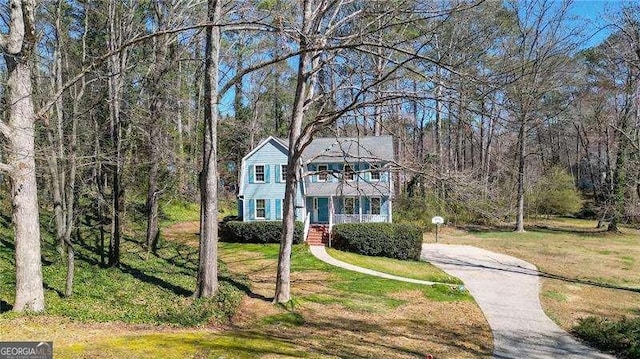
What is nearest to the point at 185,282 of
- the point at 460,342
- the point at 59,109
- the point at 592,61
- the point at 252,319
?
the point at 252,319

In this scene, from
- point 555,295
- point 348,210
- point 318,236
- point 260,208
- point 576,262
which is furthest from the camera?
point 348,210

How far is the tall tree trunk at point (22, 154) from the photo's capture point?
24.3ft

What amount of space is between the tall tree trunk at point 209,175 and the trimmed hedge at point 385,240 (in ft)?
37.1

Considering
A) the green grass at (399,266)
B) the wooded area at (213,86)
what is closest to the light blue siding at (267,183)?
the wooded area at (213,86)

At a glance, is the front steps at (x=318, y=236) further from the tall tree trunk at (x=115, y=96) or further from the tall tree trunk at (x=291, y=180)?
the tall tree trunk at (x=291, y=180)

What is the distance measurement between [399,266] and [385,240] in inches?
97.0

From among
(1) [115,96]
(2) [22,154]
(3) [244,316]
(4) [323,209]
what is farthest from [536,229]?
(2) [22,154]

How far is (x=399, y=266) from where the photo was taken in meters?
18.7

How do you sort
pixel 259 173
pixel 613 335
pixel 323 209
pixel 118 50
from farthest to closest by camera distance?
1. pixel 323 209
2. pixel 259 173
3. pixel 613 335
4. pixel 118 50

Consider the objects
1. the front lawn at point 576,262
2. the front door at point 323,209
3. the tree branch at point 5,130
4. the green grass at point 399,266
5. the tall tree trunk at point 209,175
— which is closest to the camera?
the tree branch at point 5,130

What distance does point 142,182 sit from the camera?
82.1 ft

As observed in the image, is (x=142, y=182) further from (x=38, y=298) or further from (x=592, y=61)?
(x=592, y=61)

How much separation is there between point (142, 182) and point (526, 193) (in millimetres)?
29157

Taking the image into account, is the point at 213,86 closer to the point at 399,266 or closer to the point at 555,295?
the point at 399,266
